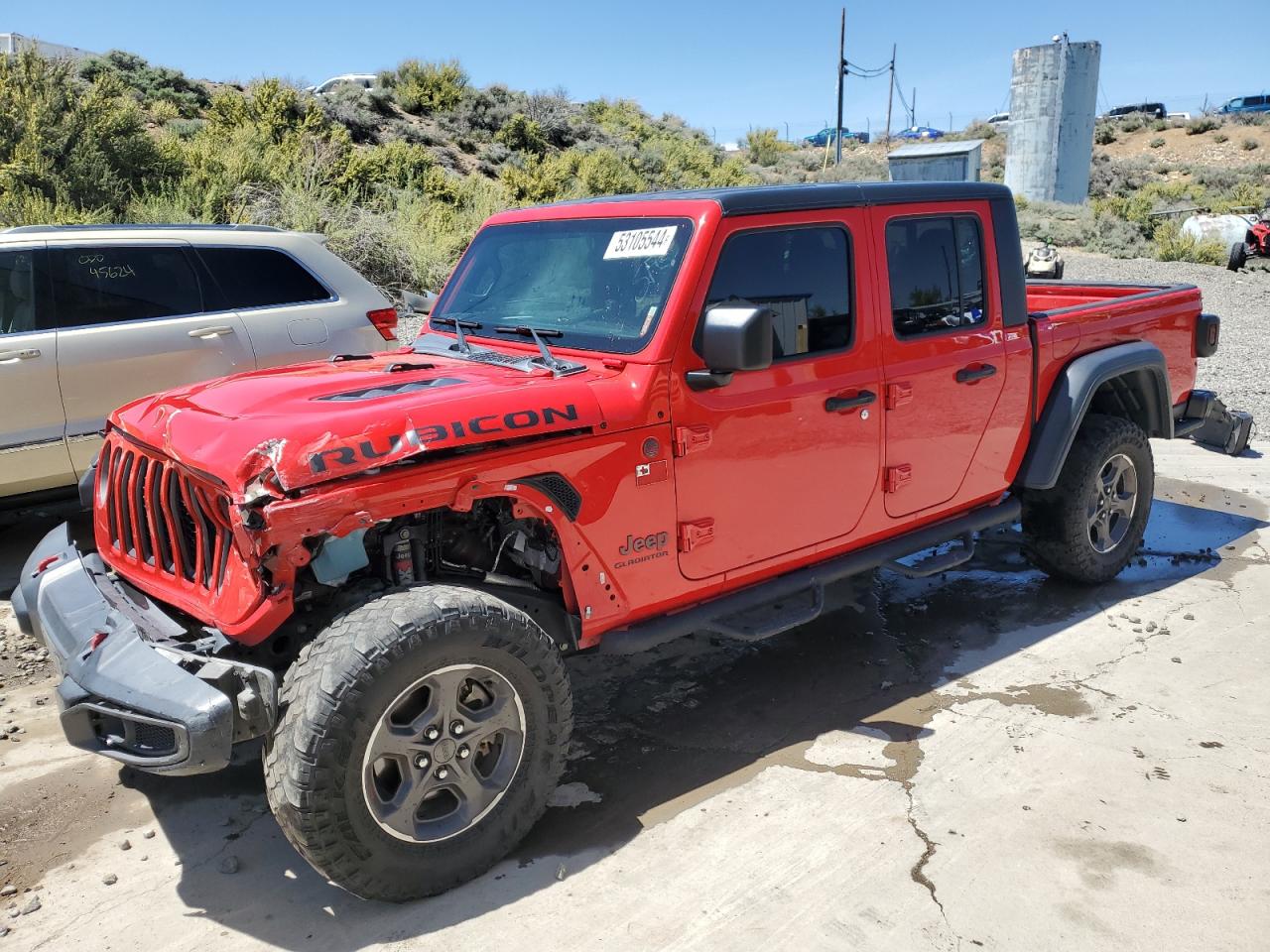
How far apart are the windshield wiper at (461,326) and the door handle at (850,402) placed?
4.54 feet

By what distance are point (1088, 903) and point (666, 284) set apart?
2.30 m

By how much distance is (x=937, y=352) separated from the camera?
14.0 ft

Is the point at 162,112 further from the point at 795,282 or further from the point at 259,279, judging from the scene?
the point at 795,282

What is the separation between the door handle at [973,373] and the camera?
4328mm

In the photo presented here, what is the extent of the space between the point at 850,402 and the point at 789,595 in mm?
777

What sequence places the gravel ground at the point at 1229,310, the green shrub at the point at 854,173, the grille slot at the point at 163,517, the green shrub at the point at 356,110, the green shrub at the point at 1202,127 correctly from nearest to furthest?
the grille slot at the point at 163,517 → the gravel ground at the point at 1229,310 → the green shrub at the point at 356,110 → the green shrub at the point at 854,173 → the green shrub at the point at 1202,127

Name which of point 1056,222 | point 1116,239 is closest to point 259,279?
point 1116,239

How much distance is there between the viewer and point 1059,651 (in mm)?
4594

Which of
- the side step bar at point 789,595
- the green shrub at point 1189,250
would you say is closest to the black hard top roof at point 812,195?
the side step bar at point 789,595

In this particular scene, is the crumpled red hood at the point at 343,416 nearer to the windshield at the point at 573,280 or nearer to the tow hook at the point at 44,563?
the windshield at the point at 573,280

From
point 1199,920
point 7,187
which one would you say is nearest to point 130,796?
point 1199,920

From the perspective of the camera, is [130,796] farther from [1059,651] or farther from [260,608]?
[1059,651]

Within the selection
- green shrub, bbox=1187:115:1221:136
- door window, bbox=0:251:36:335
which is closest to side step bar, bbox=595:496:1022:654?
door window, bbox=0:251:36:335

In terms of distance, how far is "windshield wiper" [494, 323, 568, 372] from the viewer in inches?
136
